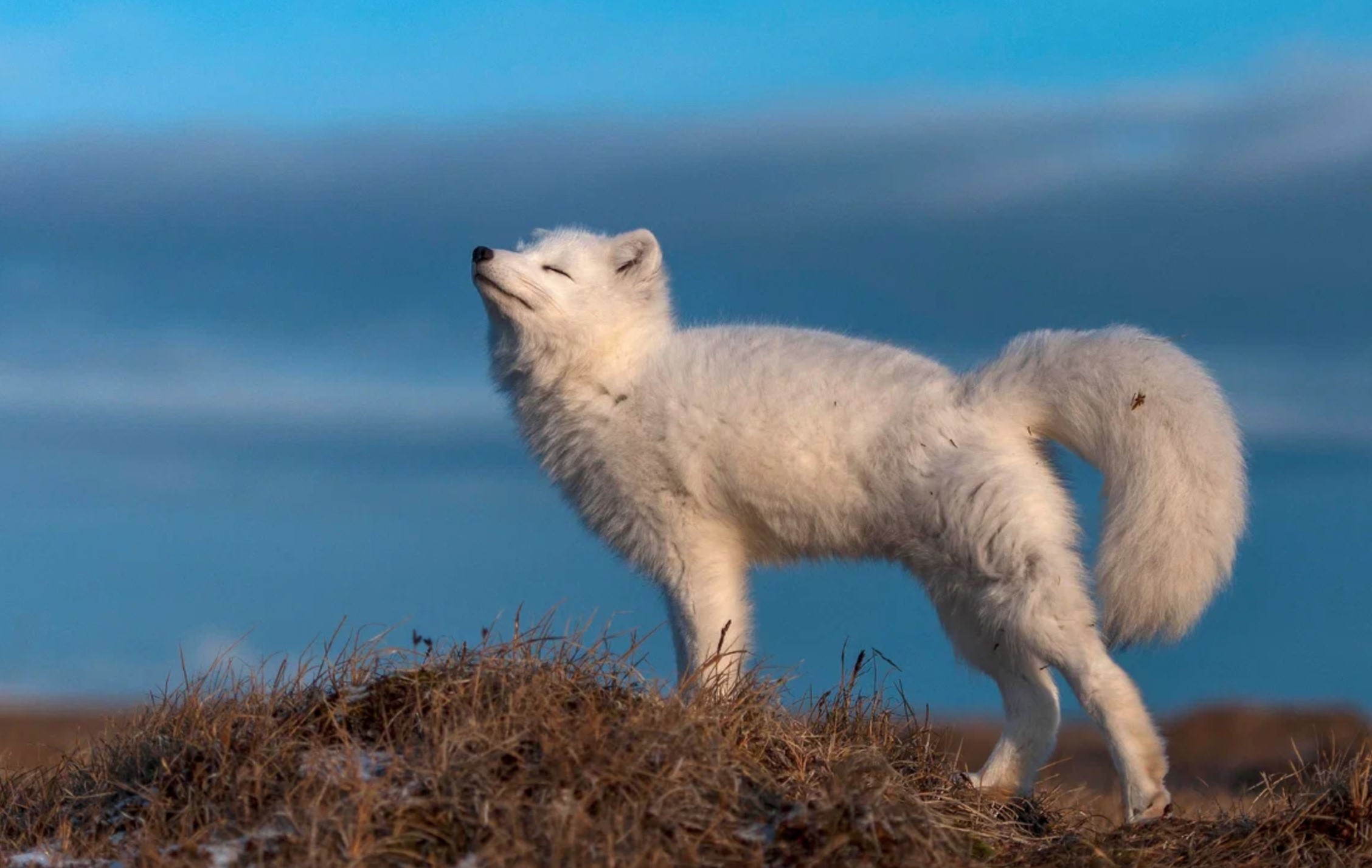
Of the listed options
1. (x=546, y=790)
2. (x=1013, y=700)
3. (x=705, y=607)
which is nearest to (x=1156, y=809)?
(x=1013, y=700)

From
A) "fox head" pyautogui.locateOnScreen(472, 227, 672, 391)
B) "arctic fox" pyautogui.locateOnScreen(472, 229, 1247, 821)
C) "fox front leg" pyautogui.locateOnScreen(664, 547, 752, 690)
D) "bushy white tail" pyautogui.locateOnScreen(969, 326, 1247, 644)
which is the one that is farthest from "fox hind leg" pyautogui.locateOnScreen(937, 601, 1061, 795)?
"fox head" pyautogui.locateOnScreen(472, 227, 672, 391)

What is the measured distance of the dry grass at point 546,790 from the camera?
3.90 m

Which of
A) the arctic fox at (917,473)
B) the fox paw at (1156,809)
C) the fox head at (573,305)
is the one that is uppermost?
the fox head at (573,305)

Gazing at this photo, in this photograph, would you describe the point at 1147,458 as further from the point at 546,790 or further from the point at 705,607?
the point at 546,790

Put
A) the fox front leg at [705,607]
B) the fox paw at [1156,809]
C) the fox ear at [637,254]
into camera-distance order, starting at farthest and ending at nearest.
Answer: the fox ear at [637,254] < the fox front leg at [705,607] < the fox paw at [1156,809]

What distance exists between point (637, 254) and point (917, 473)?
2074mm

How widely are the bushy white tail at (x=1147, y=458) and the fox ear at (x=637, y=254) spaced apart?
1.88 metres

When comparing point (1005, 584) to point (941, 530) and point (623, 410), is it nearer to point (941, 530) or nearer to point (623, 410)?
point (941, 530)

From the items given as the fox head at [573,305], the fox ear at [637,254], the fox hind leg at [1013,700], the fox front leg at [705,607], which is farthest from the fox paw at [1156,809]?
the fox ear at [637,254]

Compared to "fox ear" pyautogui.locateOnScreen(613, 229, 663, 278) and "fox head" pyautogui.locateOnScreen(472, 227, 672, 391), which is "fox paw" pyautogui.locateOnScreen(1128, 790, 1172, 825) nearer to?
"fox head" pyautogui.locateOnScreen(472, 227, 672, 391)

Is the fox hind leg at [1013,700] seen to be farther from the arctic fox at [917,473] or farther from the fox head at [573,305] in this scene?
the fox head at [573,305]

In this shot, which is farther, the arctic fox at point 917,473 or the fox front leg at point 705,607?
the fox front leg at point 705,607

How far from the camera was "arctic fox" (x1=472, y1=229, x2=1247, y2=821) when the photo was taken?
5.47 m

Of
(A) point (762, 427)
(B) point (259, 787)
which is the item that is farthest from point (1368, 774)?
(B) point (259, 787)
